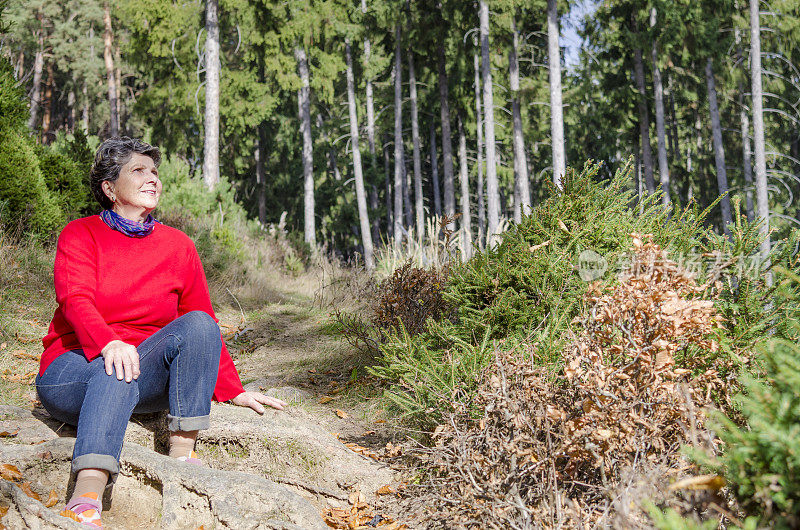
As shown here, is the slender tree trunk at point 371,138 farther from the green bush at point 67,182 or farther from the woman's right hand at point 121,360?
the woman's right hand at point 121,360

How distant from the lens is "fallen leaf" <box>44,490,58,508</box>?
2244 mm

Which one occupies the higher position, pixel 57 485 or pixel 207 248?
pixel 207 248

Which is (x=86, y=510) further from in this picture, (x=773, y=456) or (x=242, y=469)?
(x=773, y=456)

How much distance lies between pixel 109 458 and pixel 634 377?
2.11 metres

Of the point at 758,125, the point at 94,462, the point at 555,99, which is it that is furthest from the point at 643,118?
the point at 94,462

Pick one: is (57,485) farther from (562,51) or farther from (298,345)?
(562,51)

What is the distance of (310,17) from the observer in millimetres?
14508

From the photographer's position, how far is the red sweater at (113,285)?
256 centimetres

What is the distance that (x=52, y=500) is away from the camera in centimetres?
225

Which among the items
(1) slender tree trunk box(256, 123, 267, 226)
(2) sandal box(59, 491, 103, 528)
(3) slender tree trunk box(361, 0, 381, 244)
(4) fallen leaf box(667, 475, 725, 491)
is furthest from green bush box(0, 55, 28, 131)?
(1) slender tree trunk box(256, 123, 267, 226)

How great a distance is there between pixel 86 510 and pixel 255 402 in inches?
47.2

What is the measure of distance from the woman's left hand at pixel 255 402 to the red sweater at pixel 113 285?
0.29m

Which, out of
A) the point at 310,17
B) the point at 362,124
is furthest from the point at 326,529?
the point at 362,124

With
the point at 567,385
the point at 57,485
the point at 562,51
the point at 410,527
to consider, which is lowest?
the point at 410,527
